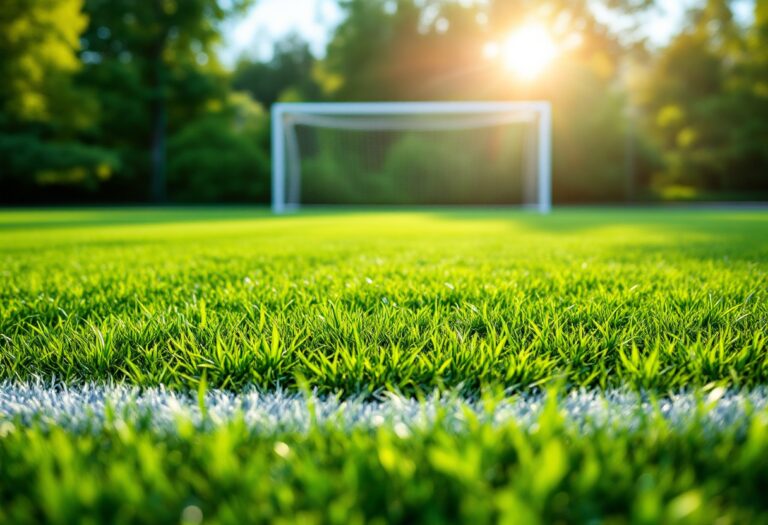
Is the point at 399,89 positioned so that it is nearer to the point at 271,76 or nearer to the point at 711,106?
the point at 271,76

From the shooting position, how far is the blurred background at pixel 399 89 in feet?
73.2

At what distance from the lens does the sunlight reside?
2676 cm

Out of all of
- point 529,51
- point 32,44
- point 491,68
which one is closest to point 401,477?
point 32,44

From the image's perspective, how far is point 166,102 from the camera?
27219mm

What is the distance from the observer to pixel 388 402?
1.14 m

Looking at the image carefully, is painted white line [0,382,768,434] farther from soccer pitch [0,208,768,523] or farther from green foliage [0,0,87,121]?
green foliage [0,0,87,121]

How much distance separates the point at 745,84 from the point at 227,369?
33765 mm

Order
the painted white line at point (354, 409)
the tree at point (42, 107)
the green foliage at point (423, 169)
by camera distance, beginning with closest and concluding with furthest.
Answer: the painted white line at point (354, 409)
the tree at point (42, 107)
the green foliage at point (423, 169)

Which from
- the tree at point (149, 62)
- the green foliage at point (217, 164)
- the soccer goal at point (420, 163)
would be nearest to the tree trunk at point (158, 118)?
the tree at point (149, 62)

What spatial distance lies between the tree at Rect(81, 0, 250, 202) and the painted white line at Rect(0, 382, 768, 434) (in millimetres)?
25393

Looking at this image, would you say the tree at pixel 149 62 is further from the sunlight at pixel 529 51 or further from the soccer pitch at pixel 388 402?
the soccer pitch at pixel 388 402

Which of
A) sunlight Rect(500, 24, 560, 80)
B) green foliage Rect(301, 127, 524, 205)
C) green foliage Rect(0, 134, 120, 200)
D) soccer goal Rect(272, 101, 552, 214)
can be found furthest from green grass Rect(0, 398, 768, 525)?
sunlight Rect(500, 24, 560, 80)

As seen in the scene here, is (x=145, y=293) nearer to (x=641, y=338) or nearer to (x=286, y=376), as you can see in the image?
(x=286, y=376)

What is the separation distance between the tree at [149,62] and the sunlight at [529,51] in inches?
519
